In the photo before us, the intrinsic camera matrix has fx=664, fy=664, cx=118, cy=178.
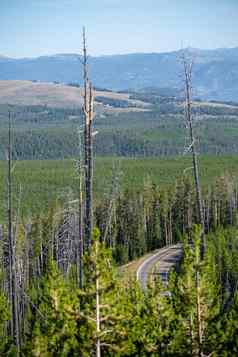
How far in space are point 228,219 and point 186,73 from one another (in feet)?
205

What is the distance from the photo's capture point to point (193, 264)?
21828mm

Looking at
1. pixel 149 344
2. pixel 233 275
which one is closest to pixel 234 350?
pixel 149 344

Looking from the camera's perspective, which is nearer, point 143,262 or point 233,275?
point 233,275

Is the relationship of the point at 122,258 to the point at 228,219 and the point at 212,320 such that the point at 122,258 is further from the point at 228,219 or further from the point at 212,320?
the point at 212,320

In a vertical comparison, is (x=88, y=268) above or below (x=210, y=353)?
above

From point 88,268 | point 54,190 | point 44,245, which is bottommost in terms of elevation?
point 88,268

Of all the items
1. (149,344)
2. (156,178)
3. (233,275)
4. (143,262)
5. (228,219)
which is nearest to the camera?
(149,344)

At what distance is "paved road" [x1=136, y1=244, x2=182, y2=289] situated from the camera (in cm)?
5842

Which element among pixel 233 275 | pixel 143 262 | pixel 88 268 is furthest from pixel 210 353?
pixel 143 262

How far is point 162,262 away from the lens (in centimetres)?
6644

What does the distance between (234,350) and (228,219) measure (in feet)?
203

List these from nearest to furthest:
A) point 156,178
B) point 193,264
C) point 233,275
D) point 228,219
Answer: point 193,264, point 233,275, point 228,219, point 156,178

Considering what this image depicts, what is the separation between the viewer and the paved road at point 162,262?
2300 inches

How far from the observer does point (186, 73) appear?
23.9 meters
